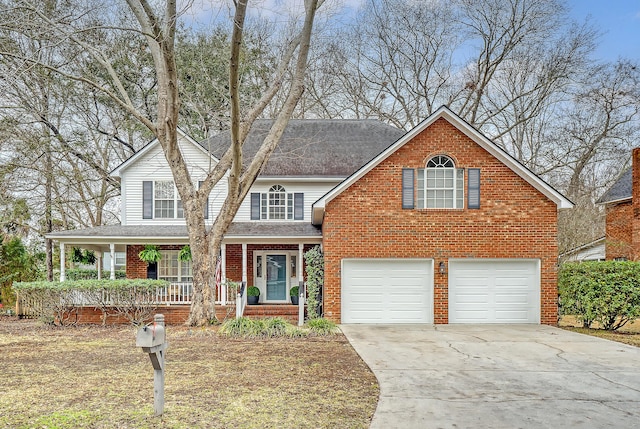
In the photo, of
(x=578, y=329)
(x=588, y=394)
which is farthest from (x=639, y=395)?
(x=578, y=329)

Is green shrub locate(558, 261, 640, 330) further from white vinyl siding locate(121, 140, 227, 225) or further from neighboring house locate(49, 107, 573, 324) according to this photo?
white vinyl siding locate(121, 140, 227, 225)

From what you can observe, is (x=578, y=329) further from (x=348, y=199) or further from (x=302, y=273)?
(x=302, y=273)

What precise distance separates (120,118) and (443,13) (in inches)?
674

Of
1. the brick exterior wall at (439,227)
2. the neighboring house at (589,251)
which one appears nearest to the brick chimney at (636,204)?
the neighboring house at (589,251)

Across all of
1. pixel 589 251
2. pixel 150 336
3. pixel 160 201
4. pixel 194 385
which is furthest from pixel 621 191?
pixel 150 336

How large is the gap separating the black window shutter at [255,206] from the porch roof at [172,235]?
743 mm

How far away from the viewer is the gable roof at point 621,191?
2139cm

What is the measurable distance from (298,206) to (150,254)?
539 centimetres

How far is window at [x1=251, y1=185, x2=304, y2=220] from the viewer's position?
19.5 meters

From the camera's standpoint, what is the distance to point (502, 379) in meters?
7.99

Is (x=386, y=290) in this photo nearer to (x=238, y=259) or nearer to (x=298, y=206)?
(x=298, y=206)

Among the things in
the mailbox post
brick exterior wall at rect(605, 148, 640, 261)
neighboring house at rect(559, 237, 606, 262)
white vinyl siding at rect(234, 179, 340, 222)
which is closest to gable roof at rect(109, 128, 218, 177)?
white vinyl siding at rect(234, 179, 340, 222)

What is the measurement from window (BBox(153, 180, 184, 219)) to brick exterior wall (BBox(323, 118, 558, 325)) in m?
6.64

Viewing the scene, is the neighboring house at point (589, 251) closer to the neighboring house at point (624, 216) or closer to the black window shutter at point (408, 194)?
the neighboring house at point (624, 216)
